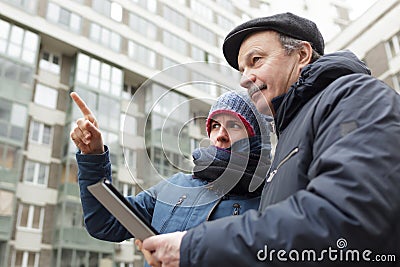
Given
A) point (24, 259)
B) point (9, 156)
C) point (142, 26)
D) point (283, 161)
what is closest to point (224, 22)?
point (142, 26)

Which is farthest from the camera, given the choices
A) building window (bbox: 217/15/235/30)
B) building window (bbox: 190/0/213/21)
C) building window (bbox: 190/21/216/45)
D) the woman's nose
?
building window (bbox: 217/15/235/30)

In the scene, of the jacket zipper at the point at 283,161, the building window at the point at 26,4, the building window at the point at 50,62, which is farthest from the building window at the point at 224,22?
the jacket zipper at the point at 283,161

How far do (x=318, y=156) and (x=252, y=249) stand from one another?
0.26 meters

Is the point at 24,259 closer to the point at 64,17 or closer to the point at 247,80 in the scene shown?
the point at 64,17

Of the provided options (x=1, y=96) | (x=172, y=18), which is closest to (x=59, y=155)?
(x=1, y=96)

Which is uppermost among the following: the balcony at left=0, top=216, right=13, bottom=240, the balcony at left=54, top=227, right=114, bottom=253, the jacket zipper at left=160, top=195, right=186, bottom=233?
the jacket zipper at left=160, top=195, right=186, bottom=233

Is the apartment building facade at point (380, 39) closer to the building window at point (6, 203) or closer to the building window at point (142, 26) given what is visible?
the building window at point (142, 26)

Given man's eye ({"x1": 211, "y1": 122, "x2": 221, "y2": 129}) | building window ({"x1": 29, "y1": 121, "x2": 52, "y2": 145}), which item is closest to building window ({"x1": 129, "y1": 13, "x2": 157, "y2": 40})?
building window ({"x1": 29, "y1": 121, "x2": 52, "y2": 145})

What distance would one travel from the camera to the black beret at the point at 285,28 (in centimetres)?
147

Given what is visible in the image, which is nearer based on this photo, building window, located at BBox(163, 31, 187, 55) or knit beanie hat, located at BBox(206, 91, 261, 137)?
knit beanie hat, located at BBox(206, 91, 261, 137)

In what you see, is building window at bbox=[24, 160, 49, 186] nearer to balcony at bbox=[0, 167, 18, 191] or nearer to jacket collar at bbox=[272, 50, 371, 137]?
balcony at bbox=[0, 167, 18, 191]

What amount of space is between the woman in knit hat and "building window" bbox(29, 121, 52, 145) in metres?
15.3

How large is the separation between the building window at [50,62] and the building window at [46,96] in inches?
34.9

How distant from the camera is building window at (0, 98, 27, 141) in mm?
14516
